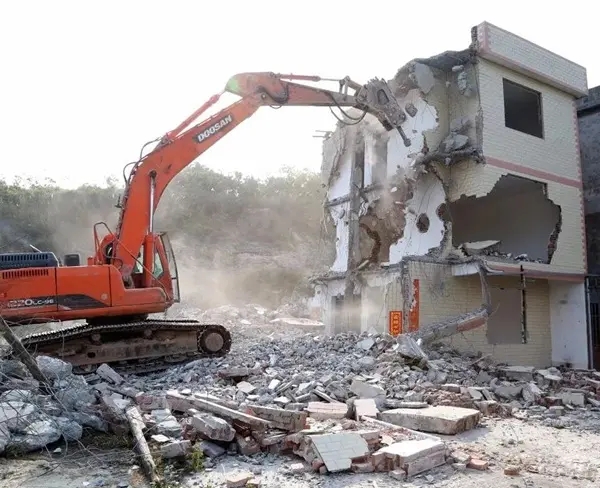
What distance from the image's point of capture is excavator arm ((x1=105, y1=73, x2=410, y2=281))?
984cm

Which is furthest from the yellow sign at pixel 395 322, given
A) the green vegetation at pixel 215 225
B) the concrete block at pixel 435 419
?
the green vegetation at pixel 215 225

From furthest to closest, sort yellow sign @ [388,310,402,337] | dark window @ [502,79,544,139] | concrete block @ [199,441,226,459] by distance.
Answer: dark window @ [502,79,544,139]
yellow sign @ [388,310,402,337]
concrete block @ [199,441,226,459]

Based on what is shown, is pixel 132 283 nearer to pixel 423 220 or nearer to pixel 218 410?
pixel 218 410

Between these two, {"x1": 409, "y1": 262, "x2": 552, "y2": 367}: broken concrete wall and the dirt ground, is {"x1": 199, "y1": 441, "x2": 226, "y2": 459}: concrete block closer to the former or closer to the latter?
the dirt ground

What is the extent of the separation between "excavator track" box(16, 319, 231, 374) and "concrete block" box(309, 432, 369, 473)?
5.18 meters

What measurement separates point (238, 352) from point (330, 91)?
5.76 metres

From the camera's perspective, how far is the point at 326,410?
718 centimetres

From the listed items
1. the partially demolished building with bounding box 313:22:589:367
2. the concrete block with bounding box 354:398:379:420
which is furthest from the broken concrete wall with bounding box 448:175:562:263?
the concrete block with bounding box 354:398:379:420

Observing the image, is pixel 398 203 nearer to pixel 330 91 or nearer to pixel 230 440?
pixel 330 91

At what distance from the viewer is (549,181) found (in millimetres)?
16391

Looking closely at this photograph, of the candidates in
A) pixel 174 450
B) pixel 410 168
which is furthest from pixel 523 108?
pixel 174 450

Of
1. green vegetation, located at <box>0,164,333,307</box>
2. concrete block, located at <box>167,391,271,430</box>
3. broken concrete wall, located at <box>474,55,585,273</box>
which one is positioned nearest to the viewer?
concrete block, located at <box>167,391,271,430</box>

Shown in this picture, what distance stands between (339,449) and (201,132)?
6994mm

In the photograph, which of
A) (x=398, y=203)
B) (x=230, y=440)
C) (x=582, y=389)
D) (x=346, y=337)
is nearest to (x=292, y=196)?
(x=398, y=203)
